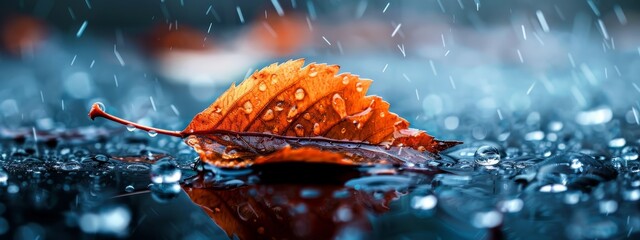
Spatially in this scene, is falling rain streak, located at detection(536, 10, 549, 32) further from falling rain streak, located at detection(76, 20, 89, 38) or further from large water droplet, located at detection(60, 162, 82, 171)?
large water droplet, located at detection(60, 162, 82, 171)

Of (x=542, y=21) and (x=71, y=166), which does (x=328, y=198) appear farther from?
(x=542, y=21)

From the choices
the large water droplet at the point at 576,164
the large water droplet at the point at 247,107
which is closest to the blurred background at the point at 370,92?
the large water droplet at the point at 576,164

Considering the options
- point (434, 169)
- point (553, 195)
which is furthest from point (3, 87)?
point (553, 195)

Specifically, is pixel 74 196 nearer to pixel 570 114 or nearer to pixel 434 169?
pixel 434 169

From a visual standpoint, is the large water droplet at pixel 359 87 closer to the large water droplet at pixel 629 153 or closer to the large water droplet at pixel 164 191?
the large water droplet at pixel 164 191

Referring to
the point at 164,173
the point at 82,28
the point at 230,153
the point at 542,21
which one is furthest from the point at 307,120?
the point at 542,21

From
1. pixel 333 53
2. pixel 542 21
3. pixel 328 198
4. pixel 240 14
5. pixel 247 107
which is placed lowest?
pixel 328 198
